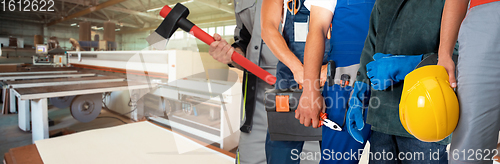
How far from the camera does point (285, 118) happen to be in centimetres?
74

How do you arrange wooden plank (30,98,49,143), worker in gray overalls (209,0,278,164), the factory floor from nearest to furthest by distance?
1. worker in gray overalls (209,0,278,164)
2. wooden plank (30,98,49,143)
3. the factory floor

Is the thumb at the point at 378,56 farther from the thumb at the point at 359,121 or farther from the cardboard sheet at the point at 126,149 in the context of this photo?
the cardboard sheet at the point at 126,149

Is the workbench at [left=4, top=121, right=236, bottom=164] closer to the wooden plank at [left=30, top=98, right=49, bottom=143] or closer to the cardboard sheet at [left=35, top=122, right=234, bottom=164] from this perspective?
the cardboard sheet at [left=35, top=122, right=234, bottom=164]

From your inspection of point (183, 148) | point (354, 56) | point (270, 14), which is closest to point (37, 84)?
point (183, 148)

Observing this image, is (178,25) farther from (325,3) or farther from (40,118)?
(40,118)

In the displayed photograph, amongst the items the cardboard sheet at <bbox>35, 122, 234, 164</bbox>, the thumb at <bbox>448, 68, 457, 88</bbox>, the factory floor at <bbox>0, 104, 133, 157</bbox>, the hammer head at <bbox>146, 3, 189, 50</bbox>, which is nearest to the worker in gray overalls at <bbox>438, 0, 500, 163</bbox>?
the thumb at <bbox>448, 68, 457, 88</bbox>

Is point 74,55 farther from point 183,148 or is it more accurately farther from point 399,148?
point 399,148

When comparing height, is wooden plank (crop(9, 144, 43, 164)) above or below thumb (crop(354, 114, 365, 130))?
below

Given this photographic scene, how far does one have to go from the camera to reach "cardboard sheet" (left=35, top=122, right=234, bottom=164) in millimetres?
1257

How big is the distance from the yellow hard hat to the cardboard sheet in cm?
97

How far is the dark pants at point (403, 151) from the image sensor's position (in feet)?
2.09

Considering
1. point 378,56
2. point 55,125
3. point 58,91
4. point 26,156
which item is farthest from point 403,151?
point 55,125

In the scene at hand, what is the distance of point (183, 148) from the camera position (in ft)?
4.70

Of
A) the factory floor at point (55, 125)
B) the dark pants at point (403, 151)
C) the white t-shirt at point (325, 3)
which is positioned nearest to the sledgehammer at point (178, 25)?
the white t-shirt at point (325, 3)
